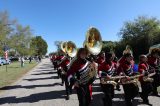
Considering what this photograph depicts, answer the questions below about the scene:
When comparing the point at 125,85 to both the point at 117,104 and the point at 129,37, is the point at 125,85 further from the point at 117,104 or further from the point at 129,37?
the point at 129,37

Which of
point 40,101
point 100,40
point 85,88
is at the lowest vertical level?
point 40,101

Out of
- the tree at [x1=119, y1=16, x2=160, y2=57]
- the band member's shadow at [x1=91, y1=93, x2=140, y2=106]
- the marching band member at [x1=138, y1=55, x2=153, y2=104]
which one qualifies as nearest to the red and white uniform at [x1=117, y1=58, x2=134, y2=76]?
the marching band member at [x1=138, y1=55, x2=153, y2=104]

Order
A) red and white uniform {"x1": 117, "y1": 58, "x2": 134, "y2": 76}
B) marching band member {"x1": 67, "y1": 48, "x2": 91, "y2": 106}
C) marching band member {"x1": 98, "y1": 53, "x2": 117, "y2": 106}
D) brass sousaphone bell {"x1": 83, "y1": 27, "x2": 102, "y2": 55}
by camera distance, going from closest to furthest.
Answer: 1. marching band member {"x1": 67, "y1": 48, "x2": 91, "y2": 106}
2. brass sousaphone bell {"x1": 83, "y1": 27, "x2": 102, "y2": 55}
3. marching band member {"x1": 98, "y1": 53, "x2": 117, "y2": 106}
4. red and white uniform {"x1": 117, "y1": 58, "x2": 134, "y2": 76}

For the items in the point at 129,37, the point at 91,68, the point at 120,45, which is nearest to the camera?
the point at 91,68

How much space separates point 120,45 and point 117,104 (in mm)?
46081

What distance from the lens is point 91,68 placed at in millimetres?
8289

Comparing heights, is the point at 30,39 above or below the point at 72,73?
above

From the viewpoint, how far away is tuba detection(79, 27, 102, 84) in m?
8.27

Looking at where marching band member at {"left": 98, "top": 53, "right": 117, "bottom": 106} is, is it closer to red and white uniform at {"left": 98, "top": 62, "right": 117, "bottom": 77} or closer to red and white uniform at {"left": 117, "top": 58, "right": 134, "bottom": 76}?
red and white uniform at {"left": 98, "top": 62, "right": 117, "bottom": 77}

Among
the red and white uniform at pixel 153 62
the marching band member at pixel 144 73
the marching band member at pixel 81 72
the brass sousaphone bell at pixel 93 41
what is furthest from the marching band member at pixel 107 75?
the red and white uniform at pixel 153 62

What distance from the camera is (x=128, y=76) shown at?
9867 mm

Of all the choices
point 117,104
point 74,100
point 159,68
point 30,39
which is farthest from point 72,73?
point 30,39

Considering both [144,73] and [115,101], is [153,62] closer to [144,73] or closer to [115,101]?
[144,73]

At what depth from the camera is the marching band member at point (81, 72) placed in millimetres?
8234
